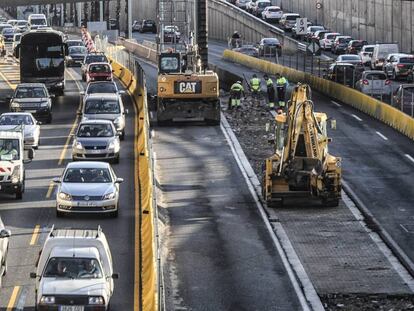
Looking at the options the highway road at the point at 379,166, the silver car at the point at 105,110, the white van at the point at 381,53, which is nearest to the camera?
the highway road at the point at 379,166

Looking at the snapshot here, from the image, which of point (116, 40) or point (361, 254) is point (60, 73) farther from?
point (116, 40)

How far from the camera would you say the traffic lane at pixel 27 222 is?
2848 centimetres

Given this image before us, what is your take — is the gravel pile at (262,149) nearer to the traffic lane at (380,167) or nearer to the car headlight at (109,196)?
the traffic lane at (380,167)

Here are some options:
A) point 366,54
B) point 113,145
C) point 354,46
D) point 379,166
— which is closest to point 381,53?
point 366,54

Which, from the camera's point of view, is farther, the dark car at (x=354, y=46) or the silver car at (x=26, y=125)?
the dark car at (x=354, y=46)

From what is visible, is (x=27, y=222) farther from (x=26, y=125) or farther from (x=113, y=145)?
(x=26, y=125)

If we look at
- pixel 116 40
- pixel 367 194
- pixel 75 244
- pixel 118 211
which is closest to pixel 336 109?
pixel 367 194

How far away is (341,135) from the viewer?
54.8 meters

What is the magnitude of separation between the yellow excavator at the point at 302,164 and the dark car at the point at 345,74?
3068cm

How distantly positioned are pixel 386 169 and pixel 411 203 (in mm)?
6009

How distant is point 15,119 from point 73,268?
998 inches

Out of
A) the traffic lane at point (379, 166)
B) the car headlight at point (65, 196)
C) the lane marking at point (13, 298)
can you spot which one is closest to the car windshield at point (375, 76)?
the traffic lane at point (379, 166)

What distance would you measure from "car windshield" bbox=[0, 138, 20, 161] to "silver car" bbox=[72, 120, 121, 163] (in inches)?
227

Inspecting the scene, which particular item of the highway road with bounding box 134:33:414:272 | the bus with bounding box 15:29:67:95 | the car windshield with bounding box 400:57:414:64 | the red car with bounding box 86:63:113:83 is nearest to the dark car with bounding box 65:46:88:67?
the red car with bounding box 86:63:113:83
